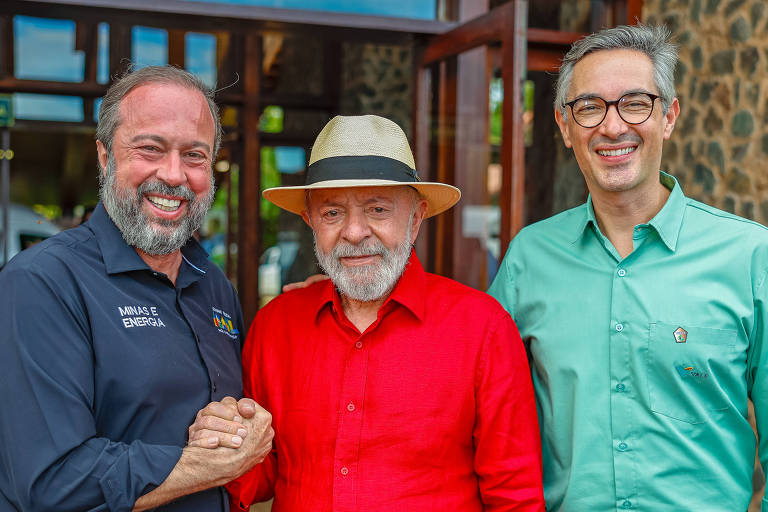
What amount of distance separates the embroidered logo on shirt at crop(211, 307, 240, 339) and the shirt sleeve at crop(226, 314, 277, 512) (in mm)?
65

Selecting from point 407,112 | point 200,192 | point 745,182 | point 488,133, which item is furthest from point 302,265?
point 200,192

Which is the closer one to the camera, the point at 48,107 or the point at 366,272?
the point at 366,272

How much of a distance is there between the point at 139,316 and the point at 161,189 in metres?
0.36

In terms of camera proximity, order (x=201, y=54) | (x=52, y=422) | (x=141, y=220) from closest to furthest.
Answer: (x=52, y=422)
(x=141, y=220)
(x=201, y=54)

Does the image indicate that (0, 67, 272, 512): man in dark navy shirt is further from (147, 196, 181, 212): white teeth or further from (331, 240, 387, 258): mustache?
(331, 240, 387, 258): mustache

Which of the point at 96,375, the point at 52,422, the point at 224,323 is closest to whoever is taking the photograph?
the point at 52,422

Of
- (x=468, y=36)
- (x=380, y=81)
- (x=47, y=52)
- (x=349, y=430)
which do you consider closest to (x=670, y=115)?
(x=349, y=430)

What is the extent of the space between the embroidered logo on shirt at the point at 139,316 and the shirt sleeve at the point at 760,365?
5.05 feet

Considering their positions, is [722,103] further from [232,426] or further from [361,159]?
[232,426]

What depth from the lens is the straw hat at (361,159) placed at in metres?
2.01

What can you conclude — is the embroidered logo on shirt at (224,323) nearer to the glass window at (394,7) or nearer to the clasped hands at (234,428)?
the clasped hands at (234,428)

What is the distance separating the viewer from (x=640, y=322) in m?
1.94

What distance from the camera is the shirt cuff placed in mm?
1627

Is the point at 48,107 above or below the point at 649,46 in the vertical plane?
above
